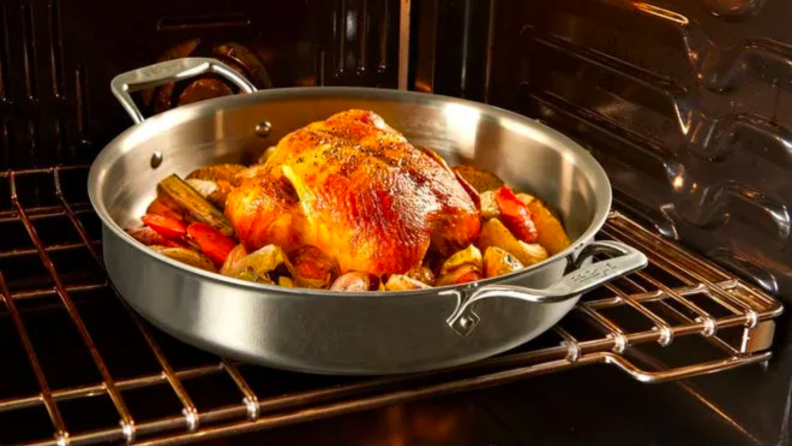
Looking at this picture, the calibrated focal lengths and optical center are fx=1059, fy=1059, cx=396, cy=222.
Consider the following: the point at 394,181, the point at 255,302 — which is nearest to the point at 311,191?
the point at 394,181

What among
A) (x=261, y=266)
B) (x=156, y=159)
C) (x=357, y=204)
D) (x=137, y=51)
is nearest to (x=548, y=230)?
(x=357, y=204)

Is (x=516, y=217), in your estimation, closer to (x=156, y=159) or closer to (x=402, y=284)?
(x=402, y=284)

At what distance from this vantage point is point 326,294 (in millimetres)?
1038

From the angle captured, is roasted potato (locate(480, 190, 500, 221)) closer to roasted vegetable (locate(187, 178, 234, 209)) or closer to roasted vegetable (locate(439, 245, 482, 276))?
roasted vegetable (locate(439, 245, 482, 276))

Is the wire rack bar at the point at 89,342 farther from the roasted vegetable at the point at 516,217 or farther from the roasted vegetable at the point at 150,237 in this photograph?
the roasted vegetable at the point at 516,217

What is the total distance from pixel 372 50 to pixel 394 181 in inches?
20.4

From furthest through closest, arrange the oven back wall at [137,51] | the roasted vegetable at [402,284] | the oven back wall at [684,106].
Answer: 1. the oven back wall at [137,51]
2. the oven back wall at [684,106]
3. the roasted vegetable at [402,284]

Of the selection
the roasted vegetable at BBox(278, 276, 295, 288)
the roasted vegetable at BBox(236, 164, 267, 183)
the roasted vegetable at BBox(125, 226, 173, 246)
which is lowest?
the roasted vegetable at BBox(125, 226, 173, 246)

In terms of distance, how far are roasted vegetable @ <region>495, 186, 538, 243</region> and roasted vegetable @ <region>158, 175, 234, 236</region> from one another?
361 millimetres

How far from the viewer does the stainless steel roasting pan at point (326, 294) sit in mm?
1056

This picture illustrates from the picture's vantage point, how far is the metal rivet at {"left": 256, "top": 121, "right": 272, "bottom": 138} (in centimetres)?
158

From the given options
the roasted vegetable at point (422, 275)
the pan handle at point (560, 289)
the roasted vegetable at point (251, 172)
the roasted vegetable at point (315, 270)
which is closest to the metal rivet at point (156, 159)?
the roasted vegetable at point (251, 172)

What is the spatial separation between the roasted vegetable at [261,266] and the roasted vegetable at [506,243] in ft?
0.87

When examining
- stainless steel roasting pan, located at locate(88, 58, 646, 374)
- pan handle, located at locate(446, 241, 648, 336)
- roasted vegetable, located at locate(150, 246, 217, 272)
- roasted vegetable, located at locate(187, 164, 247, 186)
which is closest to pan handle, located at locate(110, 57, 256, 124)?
stainless steel roasting pan, located at locate(88, 58, 646, 374)
